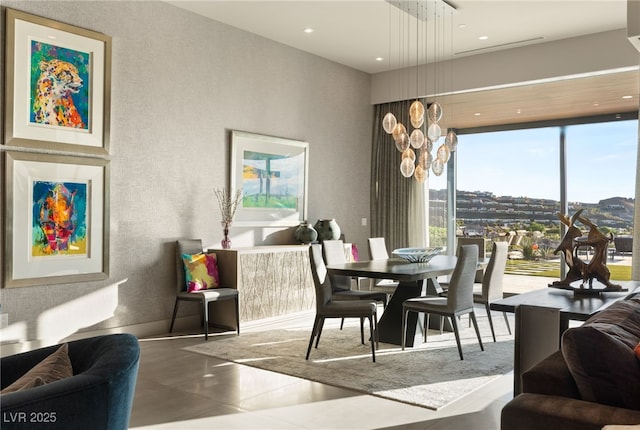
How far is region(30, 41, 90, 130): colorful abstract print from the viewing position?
459 centimetres

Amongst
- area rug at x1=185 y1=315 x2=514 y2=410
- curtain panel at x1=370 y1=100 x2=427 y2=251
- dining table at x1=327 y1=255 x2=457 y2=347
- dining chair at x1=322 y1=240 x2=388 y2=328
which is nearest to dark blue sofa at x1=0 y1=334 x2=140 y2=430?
area rug at x1=185 y1=315 x2=514 y2=410

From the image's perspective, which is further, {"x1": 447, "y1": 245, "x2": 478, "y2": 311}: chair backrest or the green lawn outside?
the green lawn outside

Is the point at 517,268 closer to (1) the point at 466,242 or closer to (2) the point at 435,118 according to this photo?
(1) the point at 466,242

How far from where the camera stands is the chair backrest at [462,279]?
4.54m

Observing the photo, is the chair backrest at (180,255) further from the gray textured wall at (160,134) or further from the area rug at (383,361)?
the area rug at (383,361)

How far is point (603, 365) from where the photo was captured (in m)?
1.86

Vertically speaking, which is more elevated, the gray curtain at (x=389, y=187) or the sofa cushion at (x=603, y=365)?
the gray curtain at (x=389, y=187)

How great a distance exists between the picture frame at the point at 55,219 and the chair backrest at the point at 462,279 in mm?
3092

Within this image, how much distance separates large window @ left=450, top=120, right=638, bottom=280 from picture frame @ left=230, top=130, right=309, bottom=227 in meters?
2.33

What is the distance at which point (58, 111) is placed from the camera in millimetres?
4715

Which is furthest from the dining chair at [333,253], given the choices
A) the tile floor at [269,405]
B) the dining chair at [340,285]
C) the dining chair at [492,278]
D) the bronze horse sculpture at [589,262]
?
the bronze horse sculpture at [589,262]

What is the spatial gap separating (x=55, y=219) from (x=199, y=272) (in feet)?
4.68

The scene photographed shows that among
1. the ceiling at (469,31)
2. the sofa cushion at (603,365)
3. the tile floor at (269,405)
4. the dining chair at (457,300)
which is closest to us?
the sofa cushion at (603,365)

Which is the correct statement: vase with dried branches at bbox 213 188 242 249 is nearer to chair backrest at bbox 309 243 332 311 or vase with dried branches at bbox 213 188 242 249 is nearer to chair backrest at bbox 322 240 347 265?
chair backrest at bbox 322 240 347 265
